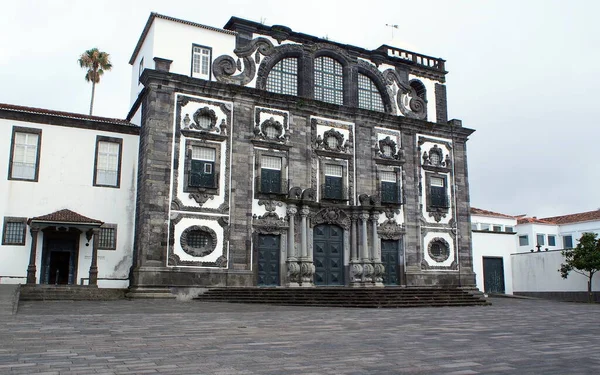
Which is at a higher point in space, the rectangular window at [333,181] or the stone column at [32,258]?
the rectangular window at [333,181]

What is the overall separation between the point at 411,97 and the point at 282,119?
887 centimetres

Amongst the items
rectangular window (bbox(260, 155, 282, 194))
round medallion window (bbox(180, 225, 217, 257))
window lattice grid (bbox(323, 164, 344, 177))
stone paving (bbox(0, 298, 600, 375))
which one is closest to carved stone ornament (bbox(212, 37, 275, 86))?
rectangular window (bbox(260, 155, 282, 194))

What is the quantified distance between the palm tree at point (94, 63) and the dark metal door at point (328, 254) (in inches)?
1018

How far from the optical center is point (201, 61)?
27.1 m

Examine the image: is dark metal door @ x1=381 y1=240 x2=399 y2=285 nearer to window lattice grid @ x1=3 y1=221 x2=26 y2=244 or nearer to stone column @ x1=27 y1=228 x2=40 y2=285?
stone column @ x1=27 y1=228 x2=40 y2=285

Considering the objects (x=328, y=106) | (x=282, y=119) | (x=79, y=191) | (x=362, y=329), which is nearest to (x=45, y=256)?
(x=79, y=191)

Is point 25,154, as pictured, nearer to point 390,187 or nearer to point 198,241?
point 198,241

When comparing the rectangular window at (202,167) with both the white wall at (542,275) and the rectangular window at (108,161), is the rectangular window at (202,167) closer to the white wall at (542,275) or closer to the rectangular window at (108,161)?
the rectangular window at (108,161)

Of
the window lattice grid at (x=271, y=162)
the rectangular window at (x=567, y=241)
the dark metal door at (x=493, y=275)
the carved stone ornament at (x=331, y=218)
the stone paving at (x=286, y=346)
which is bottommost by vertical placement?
the stone paving at (x=286, y=346)

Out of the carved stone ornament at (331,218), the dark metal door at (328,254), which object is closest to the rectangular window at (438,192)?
the carved stone ornament at (331,218)

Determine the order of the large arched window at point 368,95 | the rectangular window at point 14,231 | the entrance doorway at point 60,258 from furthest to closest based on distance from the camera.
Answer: the large arched window at point 368,95 → the entrance doorway at point 60,258 → the rectangular window at point 14,231

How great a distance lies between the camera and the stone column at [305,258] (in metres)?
26.5

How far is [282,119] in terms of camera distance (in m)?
28.2

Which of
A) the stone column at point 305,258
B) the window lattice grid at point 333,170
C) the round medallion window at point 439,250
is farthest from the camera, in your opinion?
the round medallion window at point 439,250
